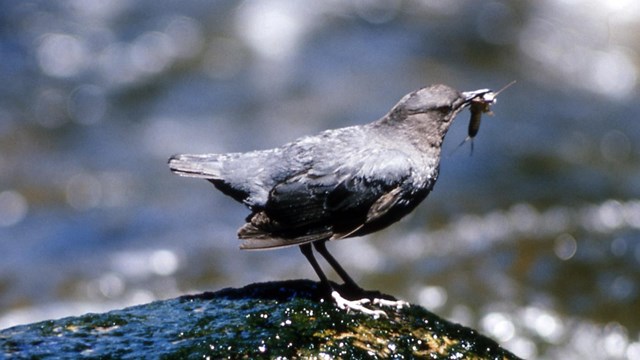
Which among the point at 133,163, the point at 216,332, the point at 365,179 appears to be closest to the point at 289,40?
the point at 133,163

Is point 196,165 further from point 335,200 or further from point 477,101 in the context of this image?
point 477,101

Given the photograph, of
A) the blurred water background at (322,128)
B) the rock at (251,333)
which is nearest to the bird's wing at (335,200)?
the rock at (251,333)

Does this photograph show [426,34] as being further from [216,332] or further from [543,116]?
[216,332]

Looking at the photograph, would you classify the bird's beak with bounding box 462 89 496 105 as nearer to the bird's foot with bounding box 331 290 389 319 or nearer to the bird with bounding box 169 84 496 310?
the bird with bounding box 169 84 496 310

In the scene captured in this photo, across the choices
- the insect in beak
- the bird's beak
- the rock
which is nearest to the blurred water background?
the insect in beak

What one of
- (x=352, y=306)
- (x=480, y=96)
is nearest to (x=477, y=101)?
(x=480, y=96)

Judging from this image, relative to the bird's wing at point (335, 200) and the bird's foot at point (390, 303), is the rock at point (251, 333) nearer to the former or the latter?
the bird's foot at point (390, 303)
